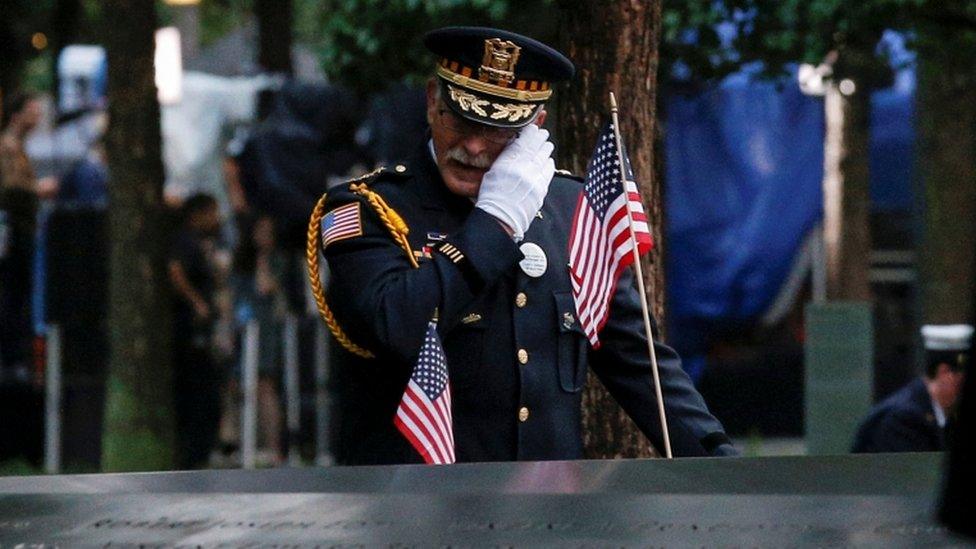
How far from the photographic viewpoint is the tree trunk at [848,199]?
543 inches

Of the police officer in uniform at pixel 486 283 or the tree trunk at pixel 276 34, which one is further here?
the tree trunk at pixel 276 34

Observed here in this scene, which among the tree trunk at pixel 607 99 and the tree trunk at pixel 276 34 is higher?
the tree trunk at pixel 276 34

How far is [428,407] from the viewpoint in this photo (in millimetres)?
4121

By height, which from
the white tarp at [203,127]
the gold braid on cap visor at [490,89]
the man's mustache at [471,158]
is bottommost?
the man's mustache at [471,158]

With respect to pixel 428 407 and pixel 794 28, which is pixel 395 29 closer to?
pixel 794 28

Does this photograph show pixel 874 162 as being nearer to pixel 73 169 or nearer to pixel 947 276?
pixel 947 276

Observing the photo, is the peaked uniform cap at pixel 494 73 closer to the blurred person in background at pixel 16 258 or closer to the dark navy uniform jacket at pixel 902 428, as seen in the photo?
the dark navy uniform jacket at pixel 902 428

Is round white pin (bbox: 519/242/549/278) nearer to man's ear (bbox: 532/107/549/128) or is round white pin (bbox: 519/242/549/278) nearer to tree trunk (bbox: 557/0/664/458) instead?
man's ear (bbox: 532/107/549/128)

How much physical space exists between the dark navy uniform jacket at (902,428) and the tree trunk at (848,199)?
16.7 feet

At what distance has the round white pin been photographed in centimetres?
446

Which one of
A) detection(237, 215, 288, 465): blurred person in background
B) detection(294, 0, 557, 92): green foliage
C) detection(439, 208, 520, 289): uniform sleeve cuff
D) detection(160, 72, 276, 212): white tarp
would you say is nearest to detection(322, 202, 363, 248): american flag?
detection(439, 208, 520, 289): uniform sleeve cuff

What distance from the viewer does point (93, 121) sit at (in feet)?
47.4

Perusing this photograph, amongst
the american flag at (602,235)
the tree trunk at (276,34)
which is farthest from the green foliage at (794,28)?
the tree trunk at (276,34)

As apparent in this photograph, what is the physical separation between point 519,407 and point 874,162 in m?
11.0
